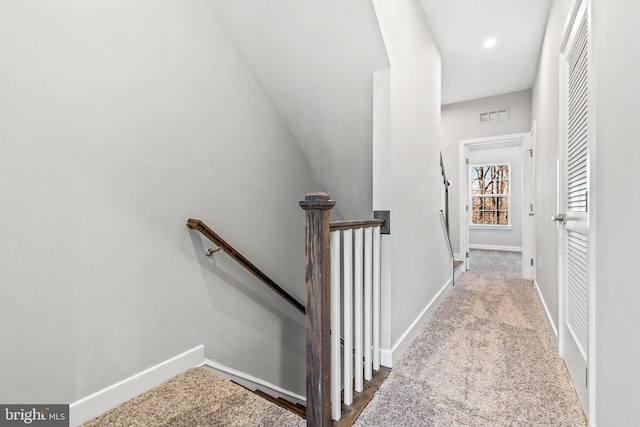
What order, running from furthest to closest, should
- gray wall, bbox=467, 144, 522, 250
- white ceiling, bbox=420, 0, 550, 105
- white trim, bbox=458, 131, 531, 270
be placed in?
1. gray wall, bbox=467, 144, 522, 250
2. white trim, bbox=458, 131, 531, 270
3. white ceiling, bbox=420, 0, 550, 105

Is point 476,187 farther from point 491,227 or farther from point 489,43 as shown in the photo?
point 489,43

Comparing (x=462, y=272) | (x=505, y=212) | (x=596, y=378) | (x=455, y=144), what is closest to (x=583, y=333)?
(x=596, y=378)

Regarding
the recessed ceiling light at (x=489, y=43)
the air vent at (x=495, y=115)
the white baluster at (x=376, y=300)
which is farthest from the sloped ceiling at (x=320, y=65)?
the air vent at (x=495, y=115)

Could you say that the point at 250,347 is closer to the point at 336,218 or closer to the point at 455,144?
the point at 336,218

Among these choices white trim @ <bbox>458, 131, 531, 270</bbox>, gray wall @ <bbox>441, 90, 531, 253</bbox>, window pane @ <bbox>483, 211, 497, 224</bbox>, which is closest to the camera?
gray wall @ <bbox>441, 90, 531, 253</bbox>

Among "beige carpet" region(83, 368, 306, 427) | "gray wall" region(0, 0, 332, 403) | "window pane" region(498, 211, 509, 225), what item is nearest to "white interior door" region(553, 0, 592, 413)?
"beige carpet" region(83, 368, 306, 427)

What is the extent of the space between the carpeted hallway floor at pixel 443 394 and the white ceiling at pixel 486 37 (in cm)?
283

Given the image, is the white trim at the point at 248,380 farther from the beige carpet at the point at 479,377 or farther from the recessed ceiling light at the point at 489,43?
the recessed ceiling light at the point at 489,43

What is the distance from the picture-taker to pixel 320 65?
204 cm

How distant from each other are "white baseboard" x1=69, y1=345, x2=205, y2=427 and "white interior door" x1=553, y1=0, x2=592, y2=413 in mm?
2015

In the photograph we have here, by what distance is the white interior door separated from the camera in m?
1.47

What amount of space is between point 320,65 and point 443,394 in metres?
2.08

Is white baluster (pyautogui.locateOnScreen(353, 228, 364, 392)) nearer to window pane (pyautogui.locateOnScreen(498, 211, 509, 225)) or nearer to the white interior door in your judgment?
the white interior door

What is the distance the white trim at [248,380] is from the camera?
77.1 inches
